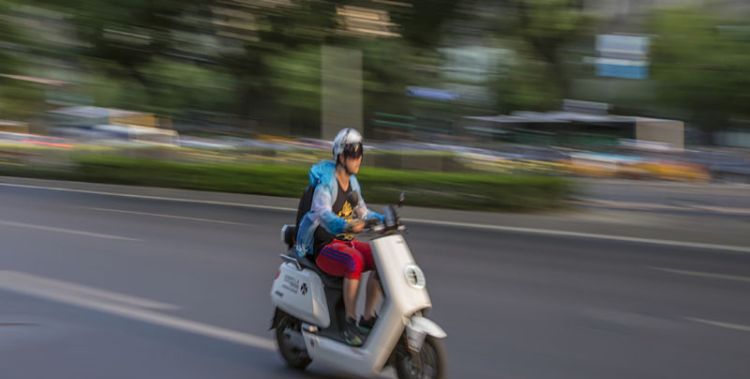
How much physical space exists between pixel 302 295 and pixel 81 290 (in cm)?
373

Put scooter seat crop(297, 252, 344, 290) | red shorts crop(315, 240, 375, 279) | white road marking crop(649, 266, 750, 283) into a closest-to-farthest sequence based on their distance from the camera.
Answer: red shorts crop(315, 240, 375, 279) < scooter seat crop(297, 252, 344, 290) < white road marking crop(649, 266, 750, 283)

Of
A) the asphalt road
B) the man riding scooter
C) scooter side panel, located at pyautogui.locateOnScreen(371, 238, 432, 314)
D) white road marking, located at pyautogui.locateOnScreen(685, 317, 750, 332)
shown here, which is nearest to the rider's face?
the man riding scooter

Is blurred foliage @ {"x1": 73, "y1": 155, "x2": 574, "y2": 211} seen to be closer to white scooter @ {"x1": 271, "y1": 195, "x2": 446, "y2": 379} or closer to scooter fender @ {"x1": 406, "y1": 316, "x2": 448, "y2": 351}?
white scooter @ {"x1": 271, "y1": 195, "x2": 446, "y2": 379}

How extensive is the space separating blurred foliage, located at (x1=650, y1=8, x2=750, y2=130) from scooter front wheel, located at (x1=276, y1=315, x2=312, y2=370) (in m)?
15.8

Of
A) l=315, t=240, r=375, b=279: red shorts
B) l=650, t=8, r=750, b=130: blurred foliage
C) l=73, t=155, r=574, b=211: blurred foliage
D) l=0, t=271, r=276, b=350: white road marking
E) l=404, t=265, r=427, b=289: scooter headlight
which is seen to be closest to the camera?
l=404, t=265, r=427, b=289: scooter headlight

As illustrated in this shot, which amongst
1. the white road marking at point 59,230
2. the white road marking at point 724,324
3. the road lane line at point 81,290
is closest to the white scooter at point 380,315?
the road lane line at point 81,290

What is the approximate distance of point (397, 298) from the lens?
4.44 meters

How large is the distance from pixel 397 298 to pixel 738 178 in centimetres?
2665

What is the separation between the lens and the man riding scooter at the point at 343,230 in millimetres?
4723

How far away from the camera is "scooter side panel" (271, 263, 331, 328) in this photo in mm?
4957

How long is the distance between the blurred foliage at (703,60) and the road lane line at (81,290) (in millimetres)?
14993

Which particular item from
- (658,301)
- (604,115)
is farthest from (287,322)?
(604,115)

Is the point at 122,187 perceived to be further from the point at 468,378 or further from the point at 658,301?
the point at 468,378

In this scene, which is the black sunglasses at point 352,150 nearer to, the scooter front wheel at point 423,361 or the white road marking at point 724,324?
the scooter front wheel at point 423,361
